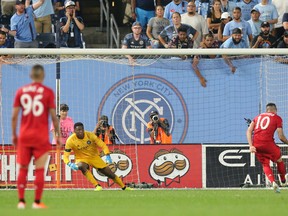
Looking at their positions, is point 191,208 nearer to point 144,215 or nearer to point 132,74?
point 144,215

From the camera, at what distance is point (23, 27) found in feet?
87.4

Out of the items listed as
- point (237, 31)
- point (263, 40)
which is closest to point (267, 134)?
point (237, 31)

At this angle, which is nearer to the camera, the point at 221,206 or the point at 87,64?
the point at 221,206

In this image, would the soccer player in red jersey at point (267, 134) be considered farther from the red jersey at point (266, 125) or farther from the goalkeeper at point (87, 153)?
the goalkeeper at point (87, 153)

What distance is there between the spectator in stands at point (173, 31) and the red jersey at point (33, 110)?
11.6 meters

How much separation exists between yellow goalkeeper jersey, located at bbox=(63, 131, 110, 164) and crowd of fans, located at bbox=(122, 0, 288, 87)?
9.20ft

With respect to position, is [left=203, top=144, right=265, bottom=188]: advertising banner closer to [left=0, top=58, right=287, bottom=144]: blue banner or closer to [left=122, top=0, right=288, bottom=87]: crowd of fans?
[left=0, top=58, right=287, bottom=144]: blue banner

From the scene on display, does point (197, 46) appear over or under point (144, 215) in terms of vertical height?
over

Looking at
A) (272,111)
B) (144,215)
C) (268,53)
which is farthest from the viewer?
(268,53)

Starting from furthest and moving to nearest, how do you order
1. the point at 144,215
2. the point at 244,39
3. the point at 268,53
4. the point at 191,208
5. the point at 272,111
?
the point at 244,39, the point at 268,53, the point at 272,111, the point at 191,208, the point at 144,215

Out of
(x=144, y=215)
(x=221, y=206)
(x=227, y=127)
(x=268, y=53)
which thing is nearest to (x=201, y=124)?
(x=227, y=127)

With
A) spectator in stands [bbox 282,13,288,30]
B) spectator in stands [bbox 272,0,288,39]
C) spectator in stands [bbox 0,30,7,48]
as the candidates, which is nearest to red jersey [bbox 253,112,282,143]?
spectator in stands [bbox 282,13,288,30]

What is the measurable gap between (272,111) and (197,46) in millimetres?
4994

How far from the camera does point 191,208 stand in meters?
16.0
